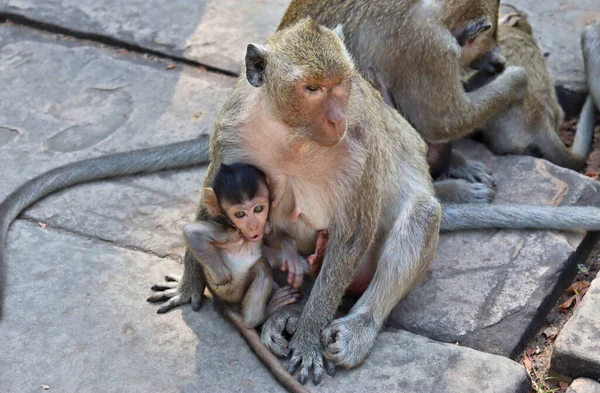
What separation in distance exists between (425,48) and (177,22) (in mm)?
2777

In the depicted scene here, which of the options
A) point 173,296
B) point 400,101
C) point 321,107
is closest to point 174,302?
point 173,296

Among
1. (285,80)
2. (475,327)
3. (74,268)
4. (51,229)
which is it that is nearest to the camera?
(285,80)

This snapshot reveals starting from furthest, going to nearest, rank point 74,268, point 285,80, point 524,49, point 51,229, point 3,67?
point 3,67 → point 524,49 → point 51,229 → point 74,268 → point 285,80

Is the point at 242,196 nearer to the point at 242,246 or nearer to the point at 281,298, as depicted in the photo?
the point at 242,246

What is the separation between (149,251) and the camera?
5.54 m

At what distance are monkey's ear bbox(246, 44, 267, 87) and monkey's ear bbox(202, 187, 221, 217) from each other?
60cm

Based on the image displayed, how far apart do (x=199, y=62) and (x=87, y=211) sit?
1.97m

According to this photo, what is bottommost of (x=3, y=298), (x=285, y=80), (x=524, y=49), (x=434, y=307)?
(x=3, y=298)

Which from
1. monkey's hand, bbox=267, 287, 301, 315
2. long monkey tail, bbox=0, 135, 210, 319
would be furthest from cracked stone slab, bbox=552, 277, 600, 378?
long monkey tail, bbox=0, 135, 210, 319

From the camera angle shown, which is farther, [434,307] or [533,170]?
[533,170]

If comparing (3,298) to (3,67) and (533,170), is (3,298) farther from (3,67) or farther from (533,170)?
(533,170)

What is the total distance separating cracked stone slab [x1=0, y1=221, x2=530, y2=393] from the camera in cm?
453

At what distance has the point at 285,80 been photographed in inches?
159

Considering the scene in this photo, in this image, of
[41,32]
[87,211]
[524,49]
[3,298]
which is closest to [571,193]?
A: [524,49]
